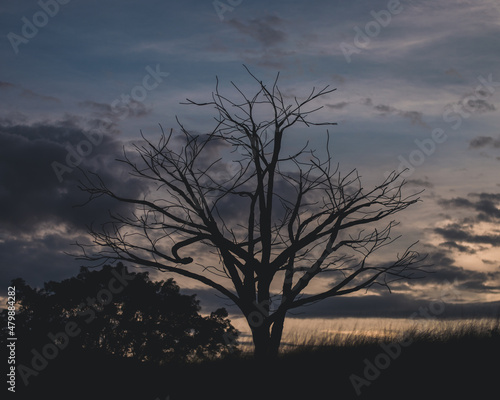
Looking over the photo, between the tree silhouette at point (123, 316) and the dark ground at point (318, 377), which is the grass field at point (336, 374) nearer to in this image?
the dark ground at point (318, 377)

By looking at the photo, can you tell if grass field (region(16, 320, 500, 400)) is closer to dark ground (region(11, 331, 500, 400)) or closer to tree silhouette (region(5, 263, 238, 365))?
dark ground (region(11, 331, 500, 400))

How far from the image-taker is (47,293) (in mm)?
28000

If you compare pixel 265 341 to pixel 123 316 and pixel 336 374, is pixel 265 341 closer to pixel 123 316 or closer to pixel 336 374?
pixel 336 374

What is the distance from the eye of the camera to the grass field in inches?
407

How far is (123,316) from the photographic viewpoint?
26.8 meters

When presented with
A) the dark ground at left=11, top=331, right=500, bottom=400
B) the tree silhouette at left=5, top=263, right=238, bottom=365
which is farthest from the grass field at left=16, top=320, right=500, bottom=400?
the tree silhouette at left=5, top=263, right=238, bottom=365

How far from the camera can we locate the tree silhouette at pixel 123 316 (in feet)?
83.9

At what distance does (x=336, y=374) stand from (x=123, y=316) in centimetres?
1786

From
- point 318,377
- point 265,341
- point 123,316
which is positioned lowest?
point 318,377

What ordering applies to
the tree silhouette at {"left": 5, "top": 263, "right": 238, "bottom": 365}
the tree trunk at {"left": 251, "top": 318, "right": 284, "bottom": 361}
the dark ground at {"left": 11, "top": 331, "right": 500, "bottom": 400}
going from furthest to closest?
the tree silhouette at {"left": 5, "top": 263, "right": 238, "bottom": 365} → the dark ground at {"left": 11, "top": 331, "right": 500, "bottom": 400} → the tree trunk at {"left": 251, "top": 318, "right": 284, "bottom": 361}

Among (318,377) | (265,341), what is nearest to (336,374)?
(318,377)

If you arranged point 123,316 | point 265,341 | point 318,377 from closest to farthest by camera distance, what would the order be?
point 265,341, point 318,377, point 123,316

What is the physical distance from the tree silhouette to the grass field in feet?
34.6

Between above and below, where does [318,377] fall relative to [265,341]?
below
